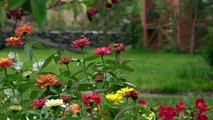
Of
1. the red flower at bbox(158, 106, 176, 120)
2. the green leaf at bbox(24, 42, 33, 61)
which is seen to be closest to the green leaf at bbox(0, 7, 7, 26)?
the green leaf at bbox(24, 42, 33, 61)

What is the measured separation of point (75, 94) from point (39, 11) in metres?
1.71

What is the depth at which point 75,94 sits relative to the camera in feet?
8.86

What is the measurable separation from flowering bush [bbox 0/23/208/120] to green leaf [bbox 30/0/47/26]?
1068 mm

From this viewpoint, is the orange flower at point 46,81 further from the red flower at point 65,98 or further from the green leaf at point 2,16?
the green leaf at point 2,16

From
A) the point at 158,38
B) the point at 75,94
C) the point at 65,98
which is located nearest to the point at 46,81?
the point at 65,98

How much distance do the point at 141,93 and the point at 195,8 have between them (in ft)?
29.4

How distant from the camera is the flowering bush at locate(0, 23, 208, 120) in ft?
7.11

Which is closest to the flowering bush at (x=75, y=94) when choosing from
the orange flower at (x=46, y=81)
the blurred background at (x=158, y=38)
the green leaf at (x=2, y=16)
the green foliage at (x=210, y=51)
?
the orange flower at (x=46, y=81)

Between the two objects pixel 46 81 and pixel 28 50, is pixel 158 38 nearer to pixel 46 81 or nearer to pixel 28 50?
pixel 28 50

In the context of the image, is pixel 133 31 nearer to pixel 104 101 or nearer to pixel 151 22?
pixel 151 22

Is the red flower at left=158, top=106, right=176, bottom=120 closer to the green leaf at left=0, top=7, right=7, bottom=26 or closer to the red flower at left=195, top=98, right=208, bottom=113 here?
the red flower at left=195, top=98, right=208, bottom=113

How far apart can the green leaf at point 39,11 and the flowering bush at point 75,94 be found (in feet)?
3.51

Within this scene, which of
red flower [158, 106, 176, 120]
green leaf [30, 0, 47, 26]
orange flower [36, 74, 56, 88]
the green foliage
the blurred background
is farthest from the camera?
the green foliage

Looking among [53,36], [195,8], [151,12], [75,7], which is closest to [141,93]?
[75,7]
